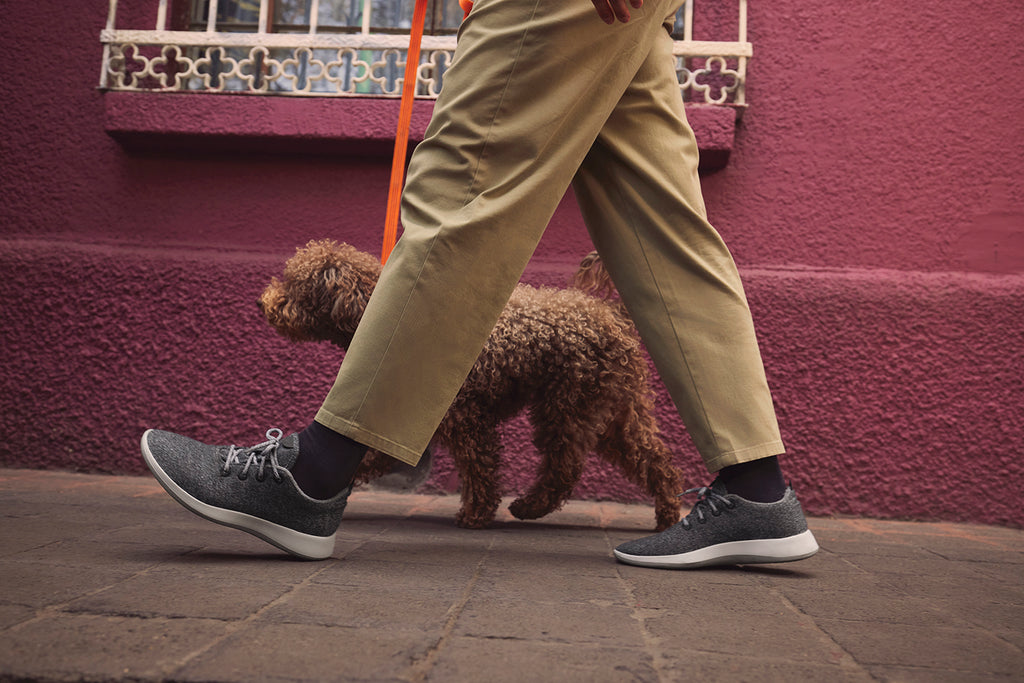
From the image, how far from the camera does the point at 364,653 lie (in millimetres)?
1069

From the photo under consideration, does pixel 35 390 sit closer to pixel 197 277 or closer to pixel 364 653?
pixel 197 277

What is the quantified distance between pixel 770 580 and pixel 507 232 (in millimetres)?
1000

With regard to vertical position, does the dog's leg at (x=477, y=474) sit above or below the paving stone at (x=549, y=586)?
below

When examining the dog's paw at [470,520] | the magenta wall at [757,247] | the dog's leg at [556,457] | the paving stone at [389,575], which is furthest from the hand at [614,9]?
the magenta wall at [757,247]

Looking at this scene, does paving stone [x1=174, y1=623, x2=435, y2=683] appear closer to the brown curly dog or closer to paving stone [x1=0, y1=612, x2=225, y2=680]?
paving stone [x1=0, y1=612, x2=225, y2=680]

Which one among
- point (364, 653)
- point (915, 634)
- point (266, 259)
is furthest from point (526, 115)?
point (266, 259)

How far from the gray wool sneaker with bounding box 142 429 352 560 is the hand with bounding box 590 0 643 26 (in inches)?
44.2

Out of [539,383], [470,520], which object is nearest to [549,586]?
[470,520]

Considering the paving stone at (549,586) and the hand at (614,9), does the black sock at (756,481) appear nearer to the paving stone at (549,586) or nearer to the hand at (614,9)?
the paving stone at (549,586)

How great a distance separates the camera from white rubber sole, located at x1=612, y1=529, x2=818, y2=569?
6.06 feet

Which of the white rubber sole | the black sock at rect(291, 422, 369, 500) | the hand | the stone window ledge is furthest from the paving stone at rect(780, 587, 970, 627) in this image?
the stone window ledge

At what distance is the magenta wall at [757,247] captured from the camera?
333cm

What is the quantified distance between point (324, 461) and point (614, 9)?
3.77 feet

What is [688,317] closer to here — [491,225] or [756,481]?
[756,481]
